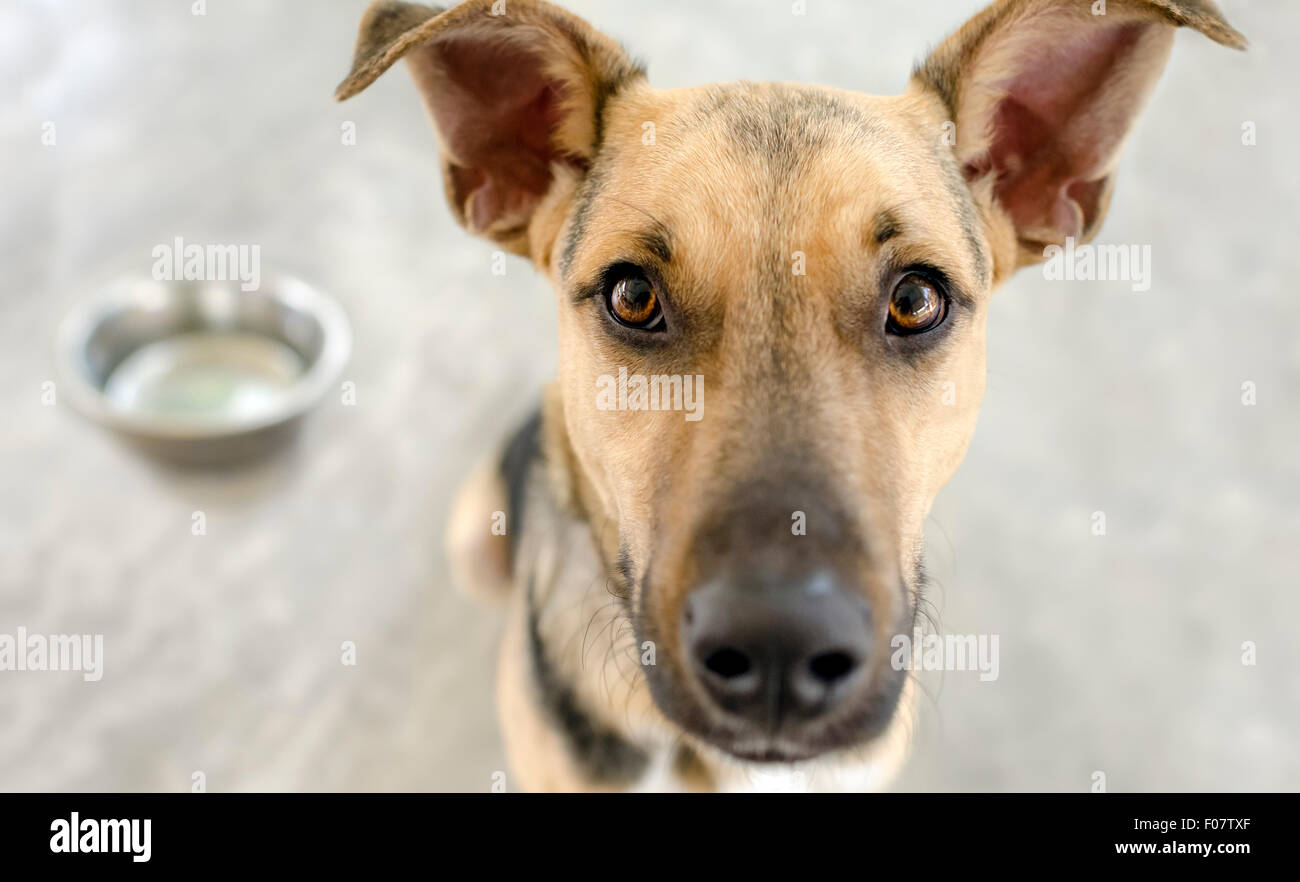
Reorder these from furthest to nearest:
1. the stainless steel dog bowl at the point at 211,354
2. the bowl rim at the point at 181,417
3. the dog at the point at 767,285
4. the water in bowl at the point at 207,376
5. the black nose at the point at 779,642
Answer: the water in bowl at the point at 207,376
the stainless steel dog bowl at the point at 211,354
the bowl rim at the point at 181,417
the dog at the point at 767,285
the black nose at the point at 779,642

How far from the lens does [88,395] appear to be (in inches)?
168

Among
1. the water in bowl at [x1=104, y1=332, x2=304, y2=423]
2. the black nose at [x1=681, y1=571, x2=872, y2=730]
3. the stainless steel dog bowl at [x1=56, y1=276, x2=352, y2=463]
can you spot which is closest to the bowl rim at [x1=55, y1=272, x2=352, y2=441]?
the stainless steel dog bowl at [x1=56, y1=276, x2=352, y2=463]

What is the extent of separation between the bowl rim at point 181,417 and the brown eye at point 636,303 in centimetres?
248

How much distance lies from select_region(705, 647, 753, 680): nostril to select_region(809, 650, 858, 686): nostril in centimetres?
12

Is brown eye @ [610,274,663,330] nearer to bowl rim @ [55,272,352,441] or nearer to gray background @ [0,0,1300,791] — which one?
gray background @ [0,0,1300,791]

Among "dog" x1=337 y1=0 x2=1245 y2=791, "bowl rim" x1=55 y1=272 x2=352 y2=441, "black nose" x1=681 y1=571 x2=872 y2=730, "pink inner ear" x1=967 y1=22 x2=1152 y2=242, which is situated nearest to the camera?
"black nose" x1=681 y1=571 x2=872 y2=730

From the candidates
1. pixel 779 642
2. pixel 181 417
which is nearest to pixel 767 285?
pixel 779 642

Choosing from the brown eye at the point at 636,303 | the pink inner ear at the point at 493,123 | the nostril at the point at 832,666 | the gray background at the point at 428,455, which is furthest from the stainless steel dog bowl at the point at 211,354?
the nostril at the point at 832,666

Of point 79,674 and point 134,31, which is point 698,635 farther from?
point 134,31

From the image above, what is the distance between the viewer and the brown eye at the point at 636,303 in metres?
2.44

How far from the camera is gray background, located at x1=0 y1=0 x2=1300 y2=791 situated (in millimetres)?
4309

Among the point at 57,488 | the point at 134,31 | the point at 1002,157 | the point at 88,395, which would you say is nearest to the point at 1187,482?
the point at 1002,157

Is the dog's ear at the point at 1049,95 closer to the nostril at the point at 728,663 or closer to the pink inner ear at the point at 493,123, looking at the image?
the pink inner ear at the point at 493,123

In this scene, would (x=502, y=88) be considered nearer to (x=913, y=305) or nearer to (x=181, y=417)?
(x=913, y=305)
